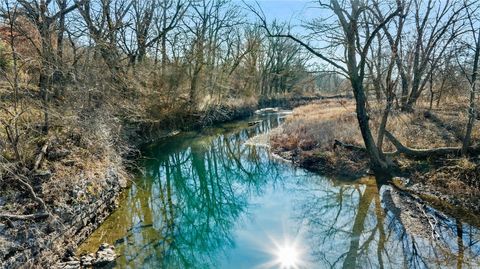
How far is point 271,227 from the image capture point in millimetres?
7680

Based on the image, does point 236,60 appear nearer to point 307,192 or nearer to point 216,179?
point 216,179

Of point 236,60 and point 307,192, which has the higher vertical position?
point 236,60

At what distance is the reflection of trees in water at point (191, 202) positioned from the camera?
653 centimetres

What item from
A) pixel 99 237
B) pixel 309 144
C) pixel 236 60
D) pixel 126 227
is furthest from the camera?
pixel 236 60

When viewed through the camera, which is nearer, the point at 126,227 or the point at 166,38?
the point at 126,227

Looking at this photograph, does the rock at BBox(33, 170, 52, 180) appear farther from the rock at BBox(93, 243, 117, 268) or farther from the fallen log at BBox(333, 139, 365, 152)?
the fallen log at BBox(333, 139, 365, 152)

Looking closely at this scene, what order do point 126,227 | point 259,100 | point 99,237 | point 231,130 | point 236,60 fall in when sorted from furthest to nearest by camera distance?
point 259,100
point 236,60
point 231,130
point 126,227
point 99,237

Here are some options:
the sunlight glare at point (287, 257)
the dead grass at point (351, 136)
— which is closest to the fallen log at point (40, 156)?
the sunlight glare at point (287, 257)

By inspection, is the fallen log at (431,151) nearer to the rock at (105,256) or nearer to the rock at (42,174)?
the rock at (105,256)

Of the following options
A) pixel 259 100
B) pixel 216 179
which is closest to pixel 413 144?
pixel 216 179

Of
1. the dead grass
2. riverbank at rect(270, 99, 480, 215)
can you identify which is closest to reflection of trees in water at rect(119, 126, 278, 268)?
the dead grass

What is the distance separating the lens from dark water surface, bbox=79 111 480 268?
20.2 ft

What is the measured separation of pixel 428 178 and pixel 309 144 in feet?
16.9

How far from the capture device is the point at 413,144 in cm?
1120
